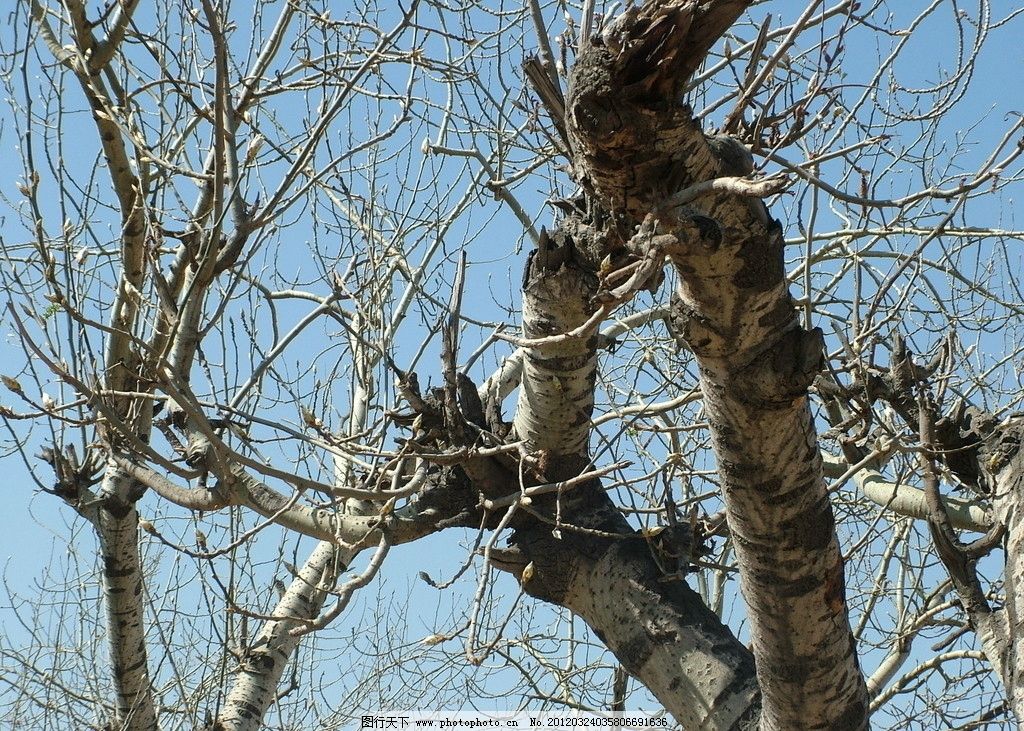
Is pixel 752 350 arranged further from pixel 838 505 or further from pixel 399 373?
pixel 838 505

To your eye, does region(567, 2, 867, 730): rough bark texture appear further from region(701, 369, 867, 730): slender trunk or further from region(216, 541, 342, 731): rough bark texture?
region(216, 541, 342, 731): rough bark texture

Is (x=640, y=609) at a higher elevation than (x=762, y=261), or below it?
below

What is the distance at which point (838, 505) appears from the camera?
5172mm

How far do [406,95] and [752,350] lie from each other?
2.95m

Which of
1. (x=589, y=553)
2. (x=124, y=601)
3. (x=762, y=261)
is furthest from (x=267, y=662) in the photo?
(x=762, y=261)

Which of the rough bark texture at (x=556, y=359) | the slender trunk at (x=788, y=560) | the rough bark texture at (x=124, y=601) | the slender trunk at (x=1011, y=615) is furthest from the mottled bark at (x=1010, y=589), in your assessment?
the rough bark texture at (x=124, y=601)

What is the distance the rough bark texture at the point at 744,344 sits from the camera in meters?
1.71

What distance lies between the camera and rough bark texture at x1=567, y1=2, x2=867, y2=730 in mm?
1710

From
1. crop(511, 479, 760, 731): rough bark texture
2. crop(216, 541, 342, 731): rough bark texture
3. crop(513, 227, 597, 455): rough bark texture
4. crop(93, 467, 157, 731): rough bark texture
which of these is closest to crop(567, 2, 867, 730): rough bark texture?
crop(511, 479, 760, 731): rough bark texture

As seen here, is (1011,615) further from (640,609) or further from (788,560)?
(640,609)

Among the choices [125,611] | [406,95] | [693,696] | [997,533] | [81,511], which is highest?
[406,95]

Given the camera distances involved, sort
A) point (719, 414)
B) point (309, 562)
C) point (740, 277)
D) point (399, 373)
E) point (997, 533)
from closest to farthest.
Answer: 1. point (740, 277)
2. point (719, 414)
3. point (997, 533)
4. point (399, 373)
5. point (309, 562)

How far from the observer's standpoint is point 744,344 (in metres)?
1.94

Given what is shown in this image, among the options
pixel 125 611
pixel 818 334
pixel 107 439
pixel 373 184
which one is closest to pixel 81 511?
pixel 125 611
